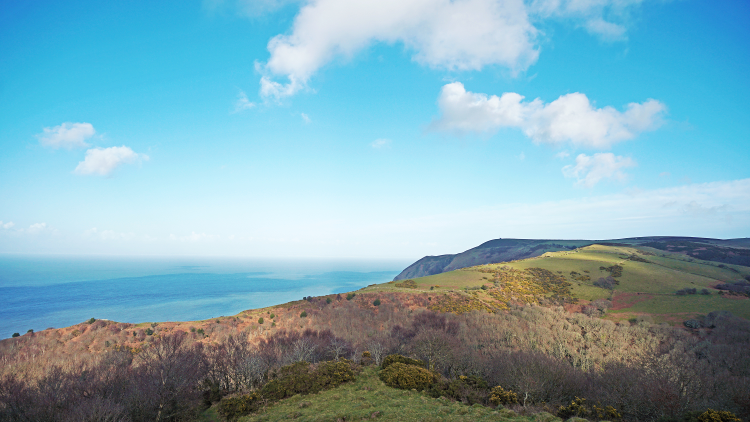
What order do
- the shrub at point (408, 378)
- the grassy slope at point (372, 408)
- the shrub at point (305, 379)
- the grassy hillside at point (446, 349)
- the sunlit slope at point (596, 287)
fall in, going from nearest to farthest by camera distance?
the grassy slope at point (372, 408)
the grassy hillside at point (446, 349)
the shrub at point (305, 379)
the shrub at point (408, 378)
the sunlit slope at point (596, 287)

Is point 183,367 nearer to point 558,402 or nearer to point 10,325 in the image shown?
point 558,402

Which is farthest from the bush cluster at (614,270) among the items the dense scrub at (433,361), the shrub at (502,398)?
the shrub at (502,398)

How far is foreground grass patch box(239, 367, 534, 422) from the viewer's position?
16766 millimetres

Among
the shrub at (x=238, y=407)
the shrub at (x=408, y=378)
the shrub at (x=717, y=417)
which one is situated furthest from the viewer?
the shrub at (x=408, y=378)

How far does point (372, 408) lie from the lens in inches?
749

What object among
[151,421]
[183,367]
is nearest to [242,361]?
[183,367]

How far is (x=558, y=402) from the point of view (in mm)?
23438

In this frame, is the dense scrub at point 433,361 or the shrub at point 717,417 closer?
the shrub at point 717,417

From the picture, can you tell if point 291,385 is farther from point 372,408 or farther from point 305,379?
point 372,408

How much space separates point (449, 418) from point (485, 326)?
121 feet

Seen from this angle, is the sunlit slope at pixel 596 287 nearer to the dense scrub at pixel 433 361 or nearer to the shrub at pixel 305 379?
the dense scrub at pixel 433 361

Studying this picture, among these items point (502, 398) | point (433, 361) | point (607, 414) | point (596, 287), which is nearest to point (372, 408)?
point (502, 398)

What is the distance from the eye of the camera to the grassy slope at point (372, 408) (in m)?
16.7

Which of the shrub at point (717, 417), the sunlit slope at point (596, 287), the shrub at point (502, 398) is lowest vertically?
the sunlit slope at point (596, 287)
